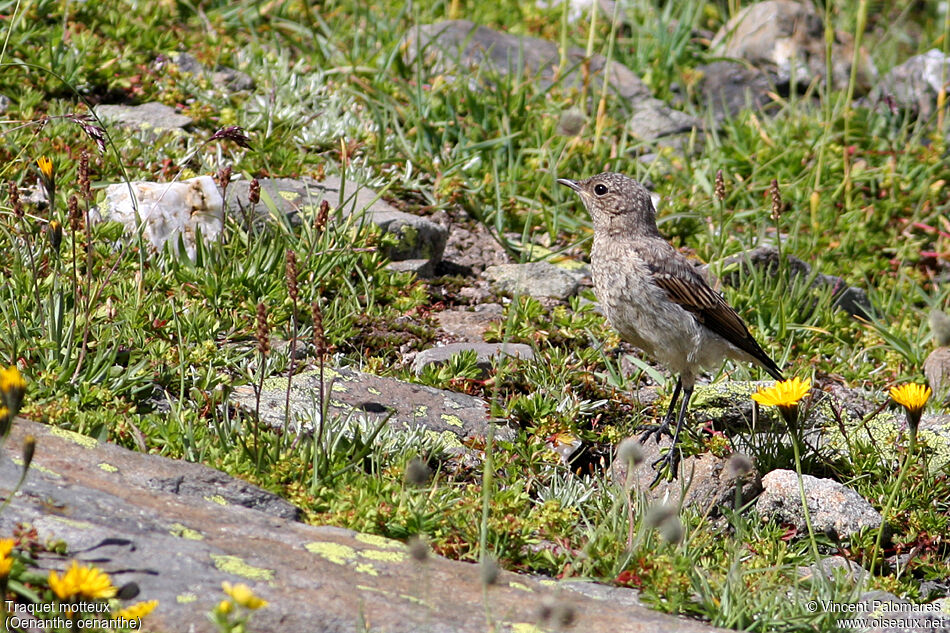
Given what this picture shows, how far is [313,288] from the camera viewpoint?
7086mm

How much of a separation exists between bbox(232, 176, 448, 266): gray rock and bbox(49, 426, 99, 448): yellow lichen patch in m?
3.05

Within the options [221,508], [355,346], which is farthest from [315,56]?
[221,508]

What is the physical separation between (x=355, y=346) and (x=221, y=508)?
256 cm

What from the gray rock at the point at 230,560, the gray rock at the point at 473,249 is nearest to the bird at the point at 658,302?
the gray rock at the point at 473,249

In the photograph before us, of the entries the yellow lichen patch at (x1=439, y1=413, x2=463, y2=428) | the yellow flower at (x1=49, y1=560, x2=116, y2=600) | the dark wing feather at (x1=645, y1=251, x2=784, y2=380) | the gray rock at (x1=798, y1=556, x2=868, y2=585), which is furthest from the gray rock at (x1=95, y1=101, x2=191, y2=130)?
the gray rock at (x1=798, y1=556, x2=868, y2=585)

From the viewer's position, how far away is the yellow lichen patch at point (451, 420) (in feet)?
20.6

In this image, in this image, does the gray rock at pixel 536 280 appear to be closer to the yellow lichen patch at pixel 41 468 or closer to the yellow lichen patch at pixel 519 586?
the yellow lichen patch at pixel 519 586

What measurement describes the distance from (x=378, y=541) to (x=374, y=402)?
1597mm

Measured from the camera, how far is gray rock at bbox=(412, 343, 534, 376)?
697 cm

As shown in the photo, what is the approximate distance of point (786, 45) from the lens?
37.5 feet

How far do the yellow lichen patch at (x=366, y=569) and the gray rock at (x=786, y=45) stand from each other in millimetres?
8581

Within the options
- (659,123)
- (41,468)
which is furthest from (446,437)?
(659,123)

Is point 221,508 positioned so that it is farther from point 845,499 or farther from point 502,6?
point 502,6

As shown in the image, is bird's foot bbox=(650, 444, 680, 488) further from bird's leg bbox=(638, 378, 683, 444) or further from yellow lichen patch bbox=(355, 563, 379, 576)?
yellow lichen patch bbox=(355, 563, 379, 576)
